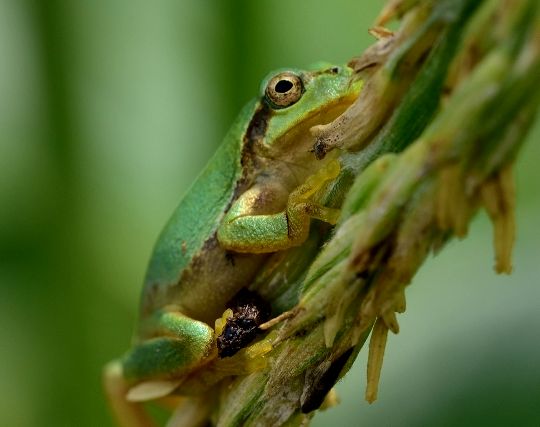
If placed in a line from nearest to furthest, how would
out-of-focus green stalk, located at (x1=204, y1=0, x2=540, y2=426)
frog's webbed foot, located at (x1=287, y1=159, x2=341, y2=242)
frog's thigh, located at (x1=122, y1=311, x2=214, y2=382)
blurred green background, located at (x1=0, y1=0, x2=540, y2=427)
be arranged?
1. out-of-focus green stalk, located at (x1=204, y1=0, x2=540, y2=426)
2. frog's webbed foot, located at (x1=287, y1=159, x2=341, y2=242)
3. frog's thigh, located at (x1=122, y1=311, x2=214, y2=382)
4. blurred green background, located at (x1=0, y1=0, x2=540, y2=427)

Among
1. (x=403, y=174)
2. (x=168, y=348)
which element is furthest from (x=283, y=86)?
(x=403, y=174)

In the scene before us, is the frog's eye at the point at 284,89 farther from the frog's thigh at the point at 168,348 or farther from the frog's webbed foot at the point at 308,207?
the frog's thigh at the point at 168,348

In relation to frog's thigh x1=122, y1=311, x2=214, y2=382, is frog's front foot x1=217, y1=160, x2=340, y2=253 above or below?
above

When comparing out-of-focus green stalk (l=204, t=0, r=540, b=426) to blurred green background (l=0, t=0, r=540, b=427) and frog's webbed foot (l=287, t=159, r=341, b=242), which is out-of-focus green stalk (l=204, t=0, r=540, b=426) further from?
blurred green background (l=0, t=0, r=540, b=427)

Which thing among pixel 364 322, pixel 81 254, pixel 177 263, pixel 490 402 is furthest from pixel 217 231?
pixel 364 322

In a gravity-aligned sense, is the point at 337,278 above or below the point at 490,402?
above

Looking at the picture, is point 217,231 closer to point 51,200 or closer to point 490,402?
point 51,200

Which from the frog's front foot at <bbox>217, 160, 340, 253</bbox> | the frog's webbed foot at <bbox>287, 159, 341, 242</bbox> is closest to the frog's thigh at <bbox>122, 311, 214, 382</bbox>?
the frog's front foot at <bbox>217, 160, 340, 253</bbox>
